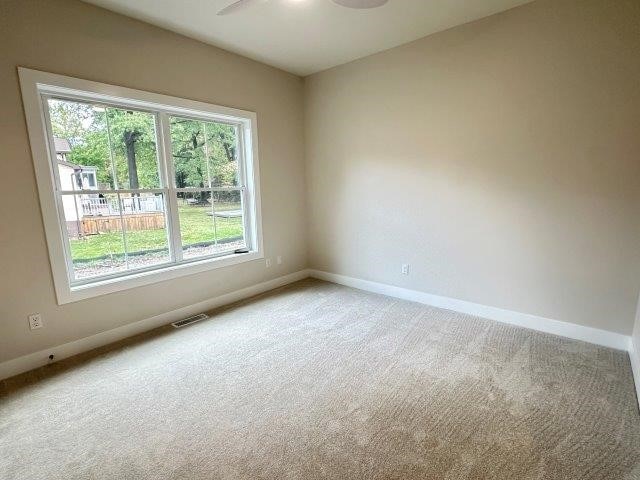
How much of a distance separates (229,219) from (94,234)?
53.6 inches

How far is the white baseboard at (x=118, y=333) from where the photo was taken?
7.67 ft

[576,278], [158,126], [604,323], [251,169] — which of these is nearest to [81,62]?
[158,126]

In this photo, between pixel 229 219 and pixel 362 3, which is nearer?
pixel 362 3

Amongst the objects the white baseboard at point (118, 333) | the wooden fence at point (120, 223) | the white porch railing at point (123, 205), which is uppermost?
the white porch railing at point (123, 205)

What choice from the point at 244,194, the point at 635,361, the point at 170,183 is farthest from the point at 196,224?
the point at 635,361

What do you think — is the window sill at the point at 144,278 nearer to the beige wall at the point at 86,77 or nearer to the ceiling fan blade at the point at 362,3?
the beige wall at the point at 86,77

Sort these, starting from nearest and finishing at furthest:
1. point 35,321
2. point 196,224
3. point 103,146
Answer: point 35,321 < point 103,146 < point 196,224

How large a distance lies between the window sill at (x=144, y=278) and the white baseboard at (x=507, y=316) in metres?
1.55

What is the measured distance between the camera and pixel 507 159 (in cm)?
279

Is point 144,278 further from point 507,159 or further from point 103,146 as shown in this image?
point 507,159

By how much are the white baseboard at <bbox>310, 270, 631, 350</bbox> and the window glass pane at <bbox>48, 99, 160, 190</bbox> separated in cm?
270

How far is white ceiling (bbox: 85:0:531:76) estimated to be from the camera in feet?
8.16

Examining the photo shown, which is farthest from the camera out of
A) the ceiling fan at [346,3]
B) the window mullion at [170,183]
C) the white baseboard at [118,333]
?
the window mullion at [170,183]

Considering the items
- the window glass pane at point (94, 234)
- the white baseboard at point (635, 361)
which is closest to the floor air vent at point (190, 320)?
the window glass pane at point (94, 234)
